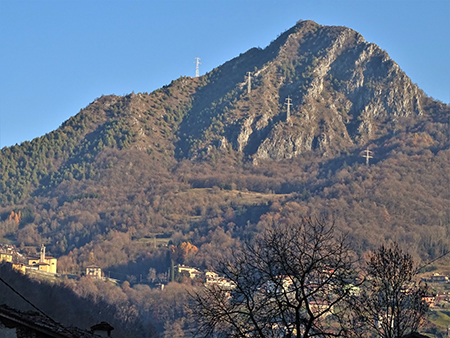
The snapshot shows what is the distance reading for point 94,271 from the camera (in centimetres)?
18988

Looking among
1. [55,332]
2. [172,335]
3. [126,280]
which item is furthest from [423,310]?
[126,280]

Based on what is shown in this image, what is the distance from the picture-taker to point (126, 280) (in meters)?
191

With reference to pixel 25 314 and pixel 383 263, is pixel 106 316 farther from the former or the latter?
pixel 25 314

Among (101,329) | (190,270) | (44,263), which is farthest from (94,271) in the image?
(101,329)

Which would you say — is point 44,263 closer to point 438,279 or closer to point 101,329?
point 438,279

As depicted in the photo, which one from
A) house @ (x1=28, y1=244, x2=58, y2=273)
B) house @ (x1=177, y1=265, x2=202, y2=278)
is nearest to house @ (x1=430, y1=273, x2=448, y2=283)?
house @ (x1=177, y1=265, x2=202, y2=278)

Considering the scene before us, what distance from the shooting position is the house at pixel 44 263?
17812cm

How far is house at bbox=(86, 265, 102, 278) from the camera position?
7275 inches

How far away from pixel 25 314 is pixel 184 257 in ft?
579

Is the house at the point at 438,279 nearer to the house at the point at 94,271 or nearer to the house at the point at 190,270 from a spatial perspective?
the house at the point at 190,270

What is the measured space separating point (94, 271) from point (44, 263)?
1222 centimetres

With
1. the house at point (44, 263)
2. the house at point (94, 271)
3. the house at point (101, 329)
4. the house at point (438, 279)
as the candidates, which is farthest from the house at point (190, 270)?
the house at point (101, 329)

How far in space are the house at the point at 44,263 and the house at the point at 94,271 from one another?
7419 millimetres

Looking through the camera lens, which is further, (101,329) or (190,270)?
(190,270)
